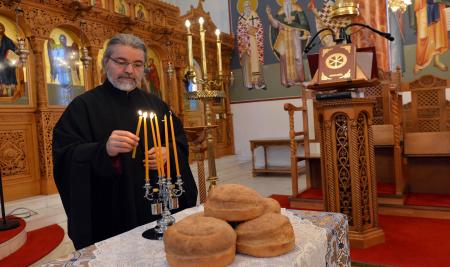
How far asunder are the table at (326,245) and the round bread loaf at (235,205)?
0.86 ft

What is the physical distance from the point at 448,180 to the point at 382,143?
2.95 ft

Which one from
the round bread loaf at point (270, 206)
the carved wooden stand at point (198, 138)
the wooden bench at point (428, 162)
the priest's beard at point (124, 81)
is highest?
the priest's beard at point (124, 81)

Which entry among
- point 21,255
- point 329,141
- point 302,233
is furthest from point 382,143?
point 21,255

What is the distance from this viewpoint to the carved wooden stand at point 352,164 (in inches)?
129

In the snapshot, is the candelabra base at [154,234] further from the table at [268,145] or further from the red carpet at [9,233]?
the table at [268,145]

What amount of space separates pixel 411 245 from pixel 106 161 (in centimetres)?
285

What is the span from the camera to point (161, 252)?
1243mm

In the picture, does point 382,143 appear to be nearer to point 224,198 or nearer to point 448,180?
point 448,180

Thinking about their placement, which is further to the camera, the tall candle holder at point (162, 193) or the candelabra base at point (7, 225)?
the candelabra base at point (7, 225)

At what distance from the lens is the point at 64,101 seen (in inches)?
255

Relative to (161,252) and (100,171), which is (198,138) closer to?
(100,171)

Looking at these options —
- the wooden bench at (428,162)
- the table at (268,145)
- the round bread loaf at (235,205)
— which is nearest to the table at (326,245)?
the round bread loaf at (235,205)

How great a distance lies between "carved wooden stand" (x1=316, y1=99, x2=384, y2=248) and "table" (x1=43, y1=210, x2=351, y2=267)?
6.03 feet

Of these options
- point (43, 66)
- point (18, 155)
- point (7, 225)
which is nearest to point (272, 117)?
point (43, 66)
